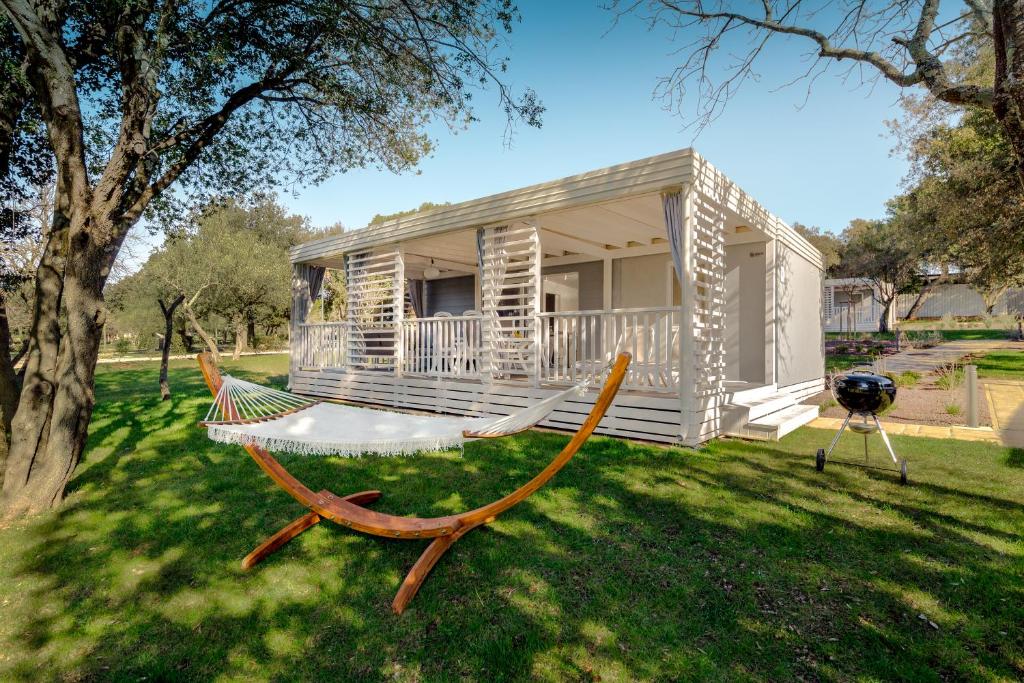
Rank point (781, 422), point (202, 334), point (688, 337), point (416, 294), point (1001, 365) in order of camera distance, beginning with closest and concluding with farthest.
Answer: point (688, 337) < point (781, 422) < point (202, 334) < point (1001, 365) < point (416, 294)

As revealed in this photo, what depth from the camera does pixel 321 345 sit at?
981 centimetres

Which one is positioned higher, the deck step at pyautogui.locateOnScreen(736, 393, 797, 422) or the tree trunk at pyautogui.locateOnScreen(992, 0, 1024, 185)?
the tree trunk at pyautogui.locateOnScreen(992, 0, 1024, 185)

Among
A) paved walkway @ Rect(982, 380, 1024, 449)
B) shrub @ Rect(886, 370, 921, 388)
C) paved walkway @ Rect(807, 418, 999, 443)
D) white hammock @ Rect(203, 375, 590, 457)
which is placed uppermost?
white hammock @ Rect(203, 375, 590, 457)

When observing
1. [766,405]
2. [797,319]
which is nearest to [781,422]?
[766,405]

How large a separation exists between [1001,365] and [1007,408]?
6.16 metres

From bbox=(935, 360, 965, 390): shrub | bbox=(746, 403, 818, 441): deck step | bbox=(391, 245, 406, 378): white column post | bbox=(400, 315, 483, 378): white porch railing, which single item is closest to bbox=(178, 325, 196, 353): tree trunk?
bbox=(391, 245, 406, 378): white column post

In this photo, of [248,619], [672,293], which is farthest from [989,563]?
[672,293]

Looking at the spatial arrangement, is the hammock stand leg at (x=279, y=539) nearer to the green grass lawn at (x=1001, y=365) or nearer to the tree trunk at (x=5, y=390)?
the tree trunk at (x=5, y=390)

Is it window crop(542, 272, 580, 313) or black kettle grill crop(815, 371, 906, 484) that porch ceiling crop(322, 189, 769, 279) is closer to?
window crop(542, 272, 580, 313)

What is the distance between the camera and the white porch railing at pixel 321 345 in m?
9.59

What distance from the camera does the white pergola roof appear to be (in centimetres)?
533

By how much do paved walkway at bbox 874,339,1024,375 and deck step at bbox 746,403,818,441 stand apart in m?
3.32

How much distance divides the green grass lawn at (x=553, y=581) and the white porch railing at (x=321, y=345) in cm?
532

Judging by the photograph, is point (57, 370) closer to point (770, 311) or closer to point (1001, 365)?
point (770, 311)
